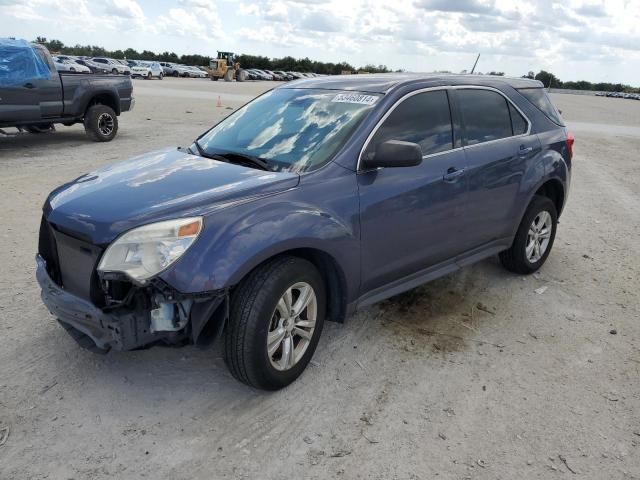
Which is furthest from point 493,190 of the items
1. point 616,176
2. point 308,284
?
point 616,176

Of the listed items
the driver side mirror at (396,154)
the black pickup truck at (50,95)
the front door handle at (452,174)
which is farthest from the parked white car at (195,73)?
the driver side mirror at (396,154)

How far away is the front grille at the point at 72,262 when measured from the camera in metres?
2.92

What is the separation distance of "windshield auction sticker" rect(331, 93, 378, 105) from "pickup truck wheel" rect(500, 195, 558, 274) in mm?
2042

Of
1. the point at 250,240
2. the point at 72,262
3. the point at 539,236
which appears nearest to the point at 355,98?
the point at 250,240

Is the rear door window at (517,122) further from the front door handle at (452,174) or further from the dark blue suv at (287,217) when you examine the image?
the front door handle at (452,174)

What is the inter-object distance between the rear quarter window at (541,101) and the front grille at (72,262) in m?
3.91

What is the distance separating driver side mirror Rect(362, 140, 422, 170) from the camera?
3.32 metres

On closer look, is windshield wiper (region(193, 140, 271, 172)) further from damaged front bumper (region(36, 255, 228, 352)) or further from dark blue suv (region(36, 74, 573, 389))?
damaged front bumper (region(36, 255, 228, 352))

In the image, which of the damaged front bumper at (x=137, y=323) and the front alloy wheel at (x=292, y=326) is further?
the front alloy wheel at (x=292, y=326)

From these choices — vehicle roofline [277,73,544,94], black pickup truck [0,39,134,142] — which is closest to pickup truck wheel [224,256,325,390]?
vehicle roofline [277,73,544,94]

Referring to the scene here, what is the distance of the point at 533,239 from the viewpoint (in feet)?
16.8

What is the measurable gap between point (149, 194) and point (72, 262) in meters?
0.57

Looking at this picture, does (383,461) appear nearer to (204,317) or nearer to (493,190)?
(204,317)

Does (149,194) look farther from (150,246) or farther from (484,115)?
(484,115)
